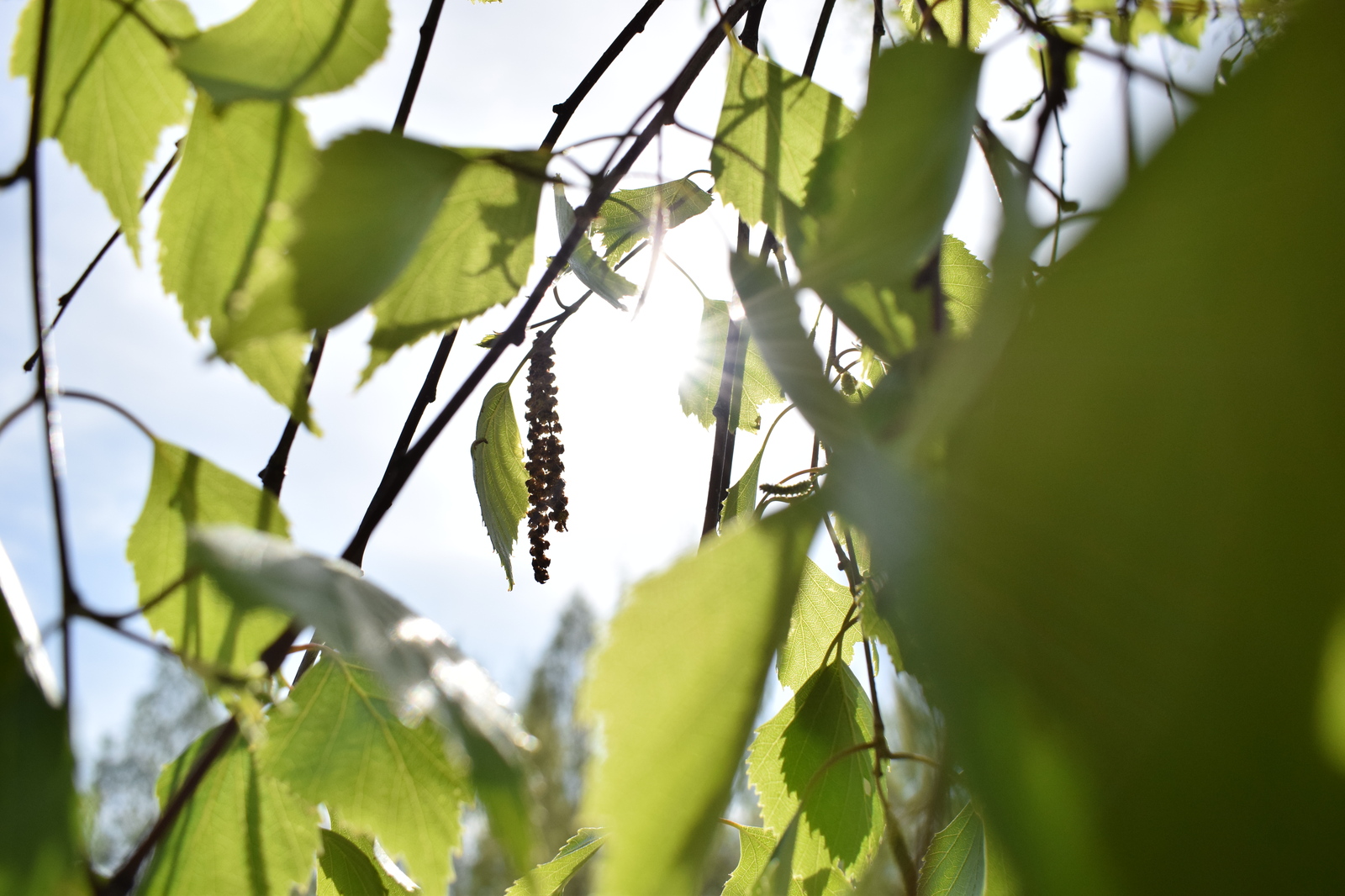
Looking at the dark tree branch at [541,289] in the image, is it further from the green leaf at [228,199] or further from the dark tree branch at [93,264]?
the dark tree branch at [93,264]

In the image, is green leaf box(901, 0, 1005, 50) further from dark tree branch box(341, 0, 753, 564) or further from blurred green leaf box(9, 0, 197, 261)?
blurred green leaf box(9, 0, 197, 261)

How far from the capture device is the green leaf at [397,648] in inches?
6.7

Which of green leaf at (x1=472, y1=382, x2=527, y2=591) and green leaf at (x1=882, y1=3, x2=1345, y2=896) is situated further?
green leaf at (x1=472, y1=382, x2=527, y2=591)

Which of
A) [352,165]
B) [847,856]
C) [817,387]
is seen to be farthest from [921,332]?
[847,856]

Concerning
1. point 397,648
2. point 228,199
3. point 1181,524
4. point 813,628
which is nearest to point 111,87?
point 228,199

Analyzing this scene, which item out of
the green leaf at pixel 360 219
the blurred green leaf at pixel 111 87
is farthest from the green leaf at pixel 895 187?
the blurred green leaf at pixel 111 87

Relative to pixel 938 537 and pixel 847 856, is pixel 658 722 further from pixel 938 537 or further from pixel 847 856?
pixel 847 856

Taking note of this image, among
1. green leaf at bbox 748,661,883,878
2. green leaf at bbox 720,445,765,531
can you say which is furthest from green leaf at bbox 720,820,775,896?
green leaf at bbox 720,445,765,531

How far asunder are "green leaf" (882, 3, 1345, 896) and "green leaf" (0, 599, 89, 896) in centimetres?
19

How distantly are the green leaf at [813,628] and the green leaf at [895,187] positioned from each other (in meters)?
0.33

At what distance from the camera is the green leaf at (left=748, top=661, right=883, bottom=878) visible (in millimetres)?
427

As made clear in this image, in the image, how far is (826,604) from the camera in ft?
1.82

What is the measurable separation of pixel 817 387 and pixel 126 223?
0.25 metres

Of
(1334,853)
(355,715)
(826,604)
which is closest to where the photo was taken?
(1334,853)
